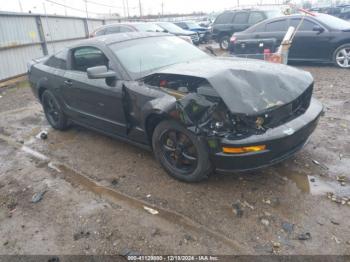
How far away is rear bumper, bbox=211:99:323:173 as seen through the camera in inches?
110

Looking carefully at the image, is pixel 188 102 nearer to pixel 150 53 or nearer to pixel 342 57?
pixel 150 53

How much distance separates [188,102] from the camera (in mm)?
2947

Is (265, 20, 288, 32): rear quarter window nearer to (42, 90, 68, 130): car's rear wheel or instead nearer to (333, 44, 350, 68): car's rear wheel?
(333, 44, 350, 68): car's rear wheel

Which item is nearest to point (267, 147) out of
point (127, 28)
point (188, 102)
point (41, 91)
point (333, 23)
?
point (188, 102)

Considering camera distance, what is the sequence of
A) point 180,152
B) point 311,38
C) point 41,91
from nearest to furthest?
point 180,152 < point 41,91 < point 311,38

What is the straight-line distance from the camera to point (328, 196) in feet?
9.89

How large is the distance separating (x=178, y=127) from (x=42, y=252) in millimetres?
1724

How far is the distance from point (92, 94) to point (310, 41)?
22.5ft

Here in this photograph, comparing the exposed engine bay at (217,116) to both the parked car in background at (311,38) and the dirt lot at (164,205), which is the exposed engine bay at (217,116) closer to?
the dirt lot at (164,205)

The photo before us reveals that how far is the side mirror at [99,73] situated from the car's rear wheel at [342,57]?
695 centimetres

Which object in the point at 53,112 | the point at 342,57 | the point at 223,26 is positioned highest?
the point at 223,26

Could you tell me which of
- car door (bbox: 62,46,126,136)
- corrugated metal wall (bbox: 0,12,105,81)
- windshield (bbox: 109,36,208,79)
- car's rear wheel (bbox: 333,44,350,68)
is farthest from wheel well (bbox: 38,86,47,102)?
car's rear wheel (bbox: 333,44,350,68)

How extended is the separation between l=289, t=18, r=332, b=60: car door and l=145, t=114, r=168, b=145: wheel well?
6768mm

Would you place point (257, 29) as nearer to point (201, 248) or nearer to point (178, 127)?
point (178, 127)
